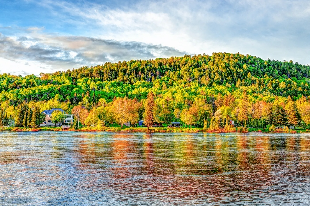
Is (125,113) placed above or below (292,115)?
above

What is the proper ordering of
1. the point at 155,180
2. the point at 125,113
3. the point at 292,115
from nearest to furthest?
the point at 155,180 → the point at 292,115 → the point at 125,113

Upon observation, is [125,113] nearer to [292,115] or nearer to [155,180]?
[292,115]

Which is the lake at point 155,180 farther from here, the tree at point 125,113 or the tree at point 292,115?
the tree at point 125,113

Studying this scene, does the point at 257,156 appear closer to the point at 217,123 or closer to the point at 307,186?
the point at 307,186

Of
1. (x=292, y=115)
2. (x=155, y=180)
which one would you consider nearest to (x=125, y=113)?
(x=292, y=115)

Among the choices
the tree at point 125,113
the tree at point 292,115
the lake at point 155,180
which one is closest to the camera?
the lake at point 155,180

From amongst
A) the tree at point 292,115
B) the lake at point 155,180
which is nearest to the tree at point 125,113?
the tree at point 292,115

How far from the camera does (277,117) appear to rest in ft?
479

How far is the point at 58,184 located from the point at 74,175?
4.27 metres

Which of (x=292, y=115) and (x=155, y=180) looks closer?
(x=155, y=180)

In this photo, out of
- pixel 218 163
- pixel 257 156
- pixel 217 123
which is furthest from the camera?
pixel 217 123

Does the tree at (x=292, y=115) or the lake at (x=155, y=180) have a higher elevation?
the tree at (x=292, y=115)

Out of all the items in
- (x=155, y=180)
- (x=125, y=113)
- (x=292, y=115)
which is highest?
(x=125, y=113)

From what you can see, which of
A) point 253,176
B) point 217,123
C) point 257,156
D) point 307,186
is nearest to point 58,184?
point 253,176
